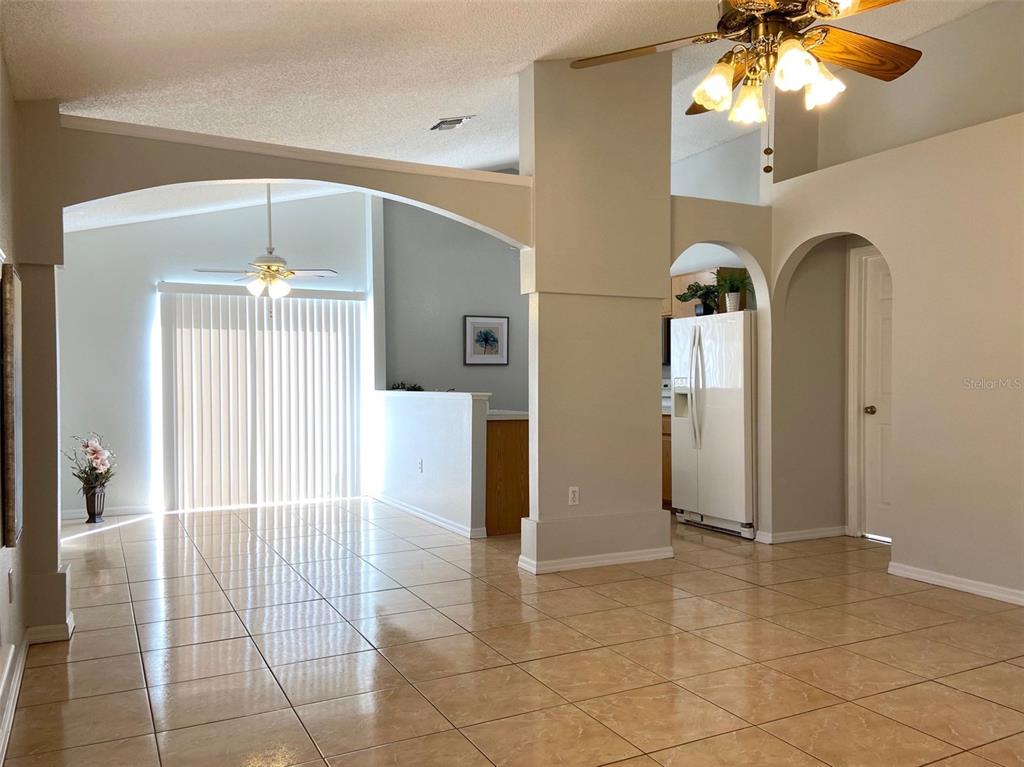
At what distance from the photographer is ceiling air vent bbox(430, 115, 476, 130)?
5.75 metres

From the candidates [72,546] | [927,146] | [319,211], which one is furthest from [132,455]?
[927,146]

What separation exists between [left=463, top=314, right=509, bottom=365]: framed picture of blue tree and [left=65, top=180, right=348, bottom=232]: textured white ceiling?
2107 millimetres

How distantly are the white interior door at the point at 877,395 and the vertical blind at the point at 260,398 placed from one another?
4.89m

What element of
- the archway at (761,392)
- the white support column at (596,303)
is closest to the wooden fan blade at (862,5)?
the white support column at (596,303)

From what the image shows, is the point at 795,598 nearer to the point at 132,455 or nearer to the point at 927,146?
the point at 927,146

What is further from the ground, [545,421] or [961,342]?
[961,342]

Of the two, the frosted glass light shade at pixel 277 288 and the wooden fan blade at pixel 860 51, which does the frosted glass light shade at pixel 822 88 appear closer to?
the wooden fan blade at pixel 860 51

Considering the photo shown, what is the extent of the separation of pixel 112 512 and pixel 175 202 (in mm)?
2866

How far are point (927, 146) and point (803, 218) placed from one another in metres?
1.02

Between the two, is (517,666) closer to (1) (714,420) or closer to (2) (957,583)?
(2) (957,583)

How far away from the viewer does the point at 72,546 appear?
582 cm

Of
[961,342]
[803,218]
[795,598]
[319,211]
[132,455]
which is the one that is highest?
[319,211]

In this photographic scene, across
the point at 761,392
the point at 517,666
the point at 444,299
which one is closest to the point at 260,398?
the point at 444,299

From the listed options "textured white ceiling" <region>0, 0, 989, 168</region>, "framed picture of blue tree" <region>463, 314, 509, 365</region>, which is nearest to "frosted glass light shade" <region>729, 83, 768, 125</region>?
"textured white ceiling" <region>0, 0, 989, 168</region>
